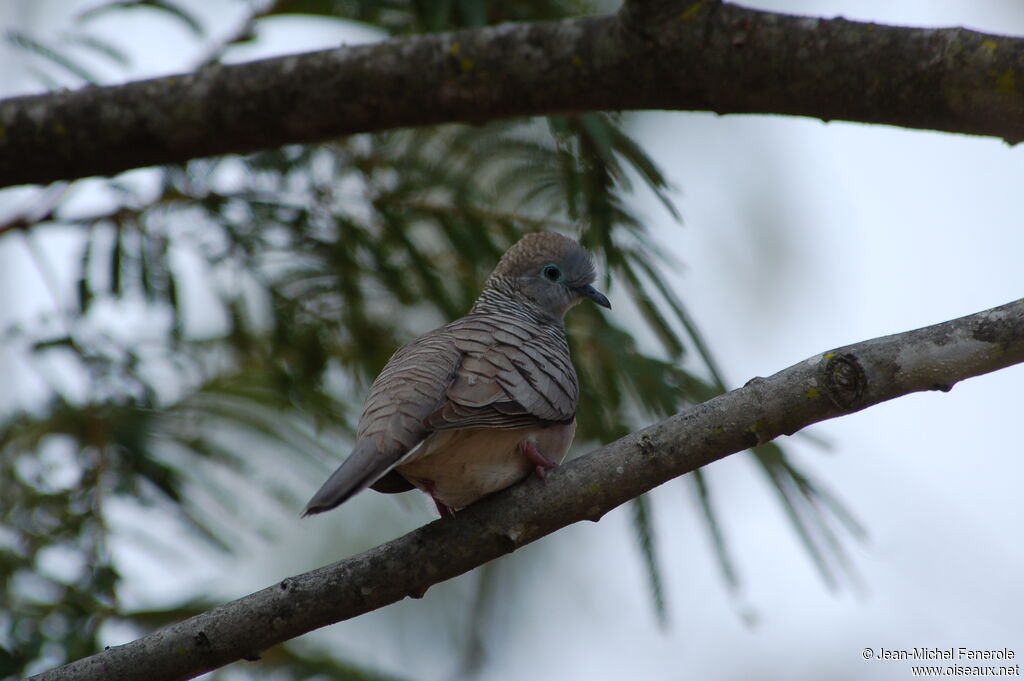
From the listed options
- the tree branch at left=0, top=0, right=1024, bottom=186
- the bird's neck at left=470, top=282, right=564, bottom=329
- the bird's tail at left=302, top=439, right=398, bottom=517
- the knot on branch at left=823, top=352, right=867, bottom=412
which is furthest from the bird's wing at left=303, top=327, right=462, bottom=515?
the knot on branch at left=823, top=352, right=867, bottom=412

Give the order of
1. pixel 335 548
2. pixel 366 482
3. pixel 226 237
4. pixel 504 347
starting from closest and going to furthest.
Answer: pixel 366 482
pixel 504 347
pixel 226 237
pixel 335 548

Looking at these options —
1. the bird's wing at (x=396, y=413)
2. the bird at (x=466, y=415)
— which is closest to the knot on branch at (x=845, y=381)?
the bird at (x=466, y=415)

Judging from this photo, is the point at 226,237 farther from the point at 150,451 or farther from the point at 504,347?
the point at 504,347

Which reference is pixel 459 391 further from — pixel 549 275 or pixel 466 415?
pixel 549 275

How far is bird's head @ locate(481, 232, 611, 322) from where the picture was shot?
176 inches

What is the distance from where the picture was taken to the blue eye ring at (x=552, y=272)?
4523 mm

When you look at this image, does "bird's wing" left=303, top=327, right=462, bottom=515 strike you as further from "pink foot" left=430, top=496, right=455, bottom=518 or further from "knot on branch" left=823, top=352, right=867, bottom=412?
"knot on branch" left=823, top=352, right=867, bottom=412

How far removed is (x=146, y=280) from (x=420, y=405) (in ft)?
5.89

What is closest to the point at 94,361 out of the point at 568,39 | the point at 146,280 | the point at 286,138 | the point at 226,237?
the point at 146,280

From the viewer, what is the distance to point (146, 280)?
448 centimetres

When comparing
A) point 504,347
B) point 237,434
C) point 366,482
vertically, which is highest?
point 237,434

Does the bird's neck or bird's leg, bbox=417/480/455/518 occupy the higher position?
the bird's neck

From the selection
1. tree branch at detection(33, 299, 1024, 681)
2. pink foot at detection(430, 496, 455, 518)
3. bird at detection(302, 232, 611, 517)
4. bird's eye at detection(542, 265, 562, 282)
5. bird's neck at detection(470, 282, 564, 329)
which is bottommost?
tree branch at detection(33, 299, 1024, 681)

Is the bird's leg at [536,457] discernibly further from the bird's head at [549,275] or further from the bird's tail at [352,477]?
the bird's head at [549,275]
